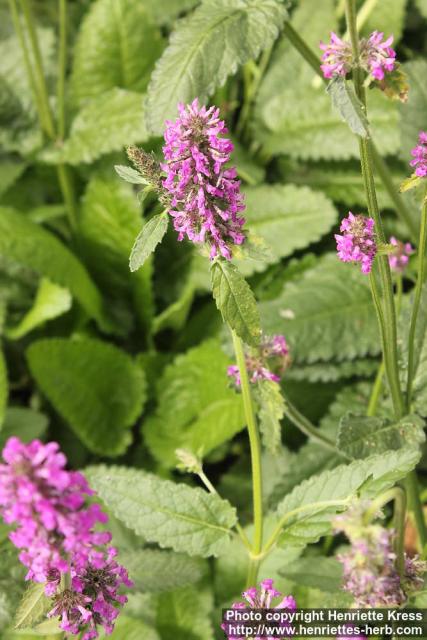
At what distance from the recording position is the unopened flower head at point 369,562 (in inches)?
32.8

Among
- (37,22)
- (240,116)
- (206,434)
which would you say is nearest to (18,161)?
(37,22)

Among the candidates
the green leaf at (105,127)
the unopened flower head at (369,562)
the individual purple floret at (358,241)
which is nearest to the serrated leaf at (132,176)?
the individual purple floret at (358,241)

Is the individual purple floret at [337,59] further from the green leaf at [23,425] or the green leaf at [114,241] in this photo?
the green leaf at [23,425]

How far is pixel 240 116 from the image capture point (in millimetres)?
2656

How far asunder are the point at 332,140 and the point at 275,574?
4.19ft

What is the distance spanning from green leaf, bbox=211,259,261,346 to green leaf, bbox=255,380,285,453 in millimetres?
251

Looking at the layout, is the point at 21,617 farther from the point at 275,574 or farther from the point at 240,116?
the point at 240,116

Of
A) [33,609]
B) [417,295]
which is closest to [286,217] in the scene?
[417,295]

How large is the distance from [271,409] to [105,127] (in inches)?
48.7

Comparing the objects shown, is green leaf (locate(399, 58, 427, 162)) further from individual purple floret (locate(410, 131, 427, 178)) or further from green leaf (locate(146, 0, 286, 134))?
individual purple floret (locate(410, 131, 427, 178))

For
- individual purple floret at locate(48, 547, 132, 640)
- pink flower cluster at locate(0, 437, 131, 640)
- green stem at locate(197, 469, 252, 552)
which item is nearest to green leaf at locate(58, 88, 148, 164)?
green stem at locate(197, 469, 252, 552)

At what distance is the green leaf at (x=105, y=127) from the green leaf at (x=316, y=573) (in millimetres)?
1204

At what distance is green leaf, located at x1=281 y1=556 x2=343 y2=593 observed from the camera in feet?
4.81

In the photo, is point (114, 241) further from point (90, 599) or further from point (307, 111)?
point (90, 599)
